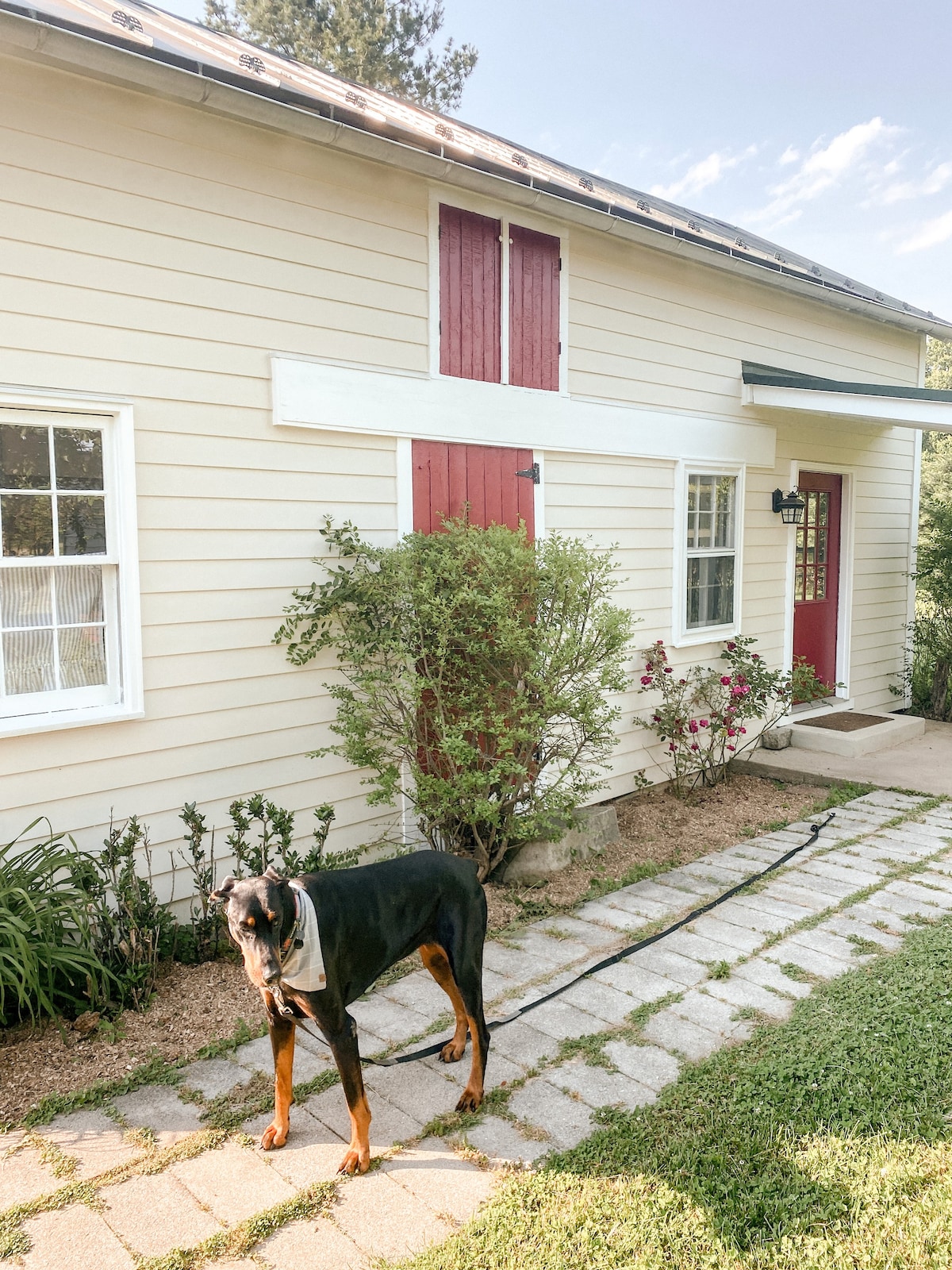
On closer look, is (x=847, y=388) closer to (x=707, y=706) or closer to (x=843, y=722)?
(x=707, y=706)

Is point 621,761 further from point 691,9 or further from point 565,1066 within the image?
point 691,9

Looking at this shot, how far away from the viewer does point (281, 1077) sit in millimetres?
2631

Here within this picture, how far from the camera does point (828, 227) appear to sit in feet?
150

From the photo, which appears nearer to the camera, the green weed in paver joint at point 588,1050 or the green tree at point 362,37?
the green weed in paver joint at point 588,1050

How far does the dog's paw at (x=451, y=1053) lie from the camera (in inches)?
123

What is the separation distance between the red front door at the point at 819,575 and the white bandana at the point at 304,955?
730 cm

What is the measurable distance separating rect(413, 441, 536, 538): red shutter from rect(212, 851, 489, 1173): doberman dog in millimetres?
2589

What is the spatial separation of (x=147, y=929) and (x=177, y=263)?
304cm

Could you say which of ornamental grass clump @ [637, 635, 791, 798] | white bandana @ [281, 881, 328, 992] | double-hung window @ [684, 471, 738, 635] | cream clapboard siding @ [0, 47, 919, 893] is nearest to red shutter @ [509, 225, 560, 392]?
cream clapboard siding @ [0, 47, 919, 893]

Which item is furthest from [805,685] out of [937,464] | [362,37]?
[937,464]

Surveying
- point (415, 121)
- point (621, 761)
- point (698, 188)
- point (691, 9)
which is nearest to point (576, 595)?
point (621, 761)

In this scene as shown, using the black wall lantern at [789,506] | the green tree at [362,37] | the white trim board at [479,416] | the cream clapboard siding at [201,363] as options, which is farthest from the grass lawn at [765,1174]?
the green tree at [362,37]

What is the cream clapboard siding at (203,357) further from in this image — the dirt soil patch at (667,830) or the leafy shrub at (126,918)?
the dirt soil patch at (667,830)

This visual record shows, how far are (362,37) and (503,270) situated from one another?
45.9ft
